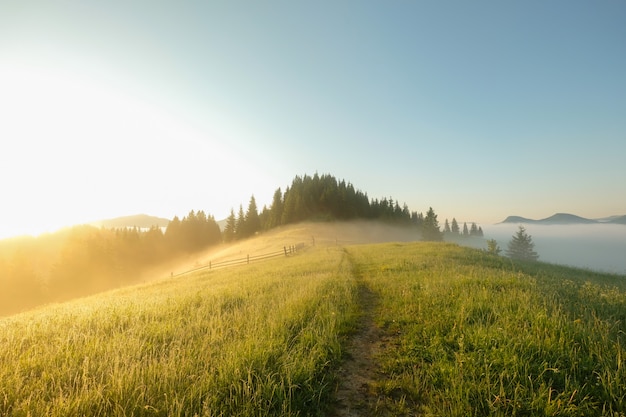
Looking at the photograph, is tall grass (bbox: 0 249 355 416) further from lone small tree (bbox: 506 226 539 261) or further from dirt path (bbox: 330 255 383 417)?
lone small tree (bbox: 506 226 539 261)

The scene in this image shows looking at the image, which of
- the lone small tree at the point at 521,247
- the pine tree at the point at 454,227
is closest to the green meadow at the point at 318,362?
the lone small tree at the point at 521,247

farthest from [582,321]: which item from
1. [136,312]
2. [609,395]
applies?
[136,312]

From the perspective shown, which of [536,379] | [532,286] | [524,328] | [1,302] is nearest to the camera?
[536,379]

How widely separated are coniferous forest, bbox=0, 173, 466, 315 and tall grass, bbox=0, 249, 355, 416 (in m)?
73.1

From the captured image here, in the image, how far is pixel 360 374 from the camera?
4969 mm

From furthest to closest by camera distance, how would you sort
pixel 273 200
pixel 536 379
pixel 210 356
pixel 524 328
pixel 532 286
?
pixel 273 200
pixel 532 286
pixel 524 328
pixel 210 356
pixel 536 379

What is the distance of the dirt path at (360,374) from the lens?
13.3ft

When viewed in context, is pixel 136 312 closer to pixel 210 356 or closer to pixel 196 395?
pixel 210 356

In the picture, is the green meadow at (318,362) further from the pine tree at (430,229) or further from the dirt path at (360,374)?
the pine tree at (430,229)

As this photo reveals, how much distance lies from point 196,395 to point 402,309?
6330 mm

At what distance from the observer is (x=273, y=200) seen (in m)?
88.1

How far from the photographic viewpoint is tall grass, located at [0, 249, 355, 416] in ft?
11.3

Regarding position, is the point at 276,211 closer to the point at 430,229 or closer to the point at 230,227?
the point at 230,227

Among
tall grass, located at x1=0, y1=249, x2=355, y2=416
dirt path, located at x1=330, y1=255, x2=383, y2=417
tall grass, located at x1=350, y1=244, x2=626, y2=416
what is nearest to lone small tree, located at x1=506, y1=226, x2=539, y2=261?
tall grass, located at x1=350, y1=244, x2=626, y2=416
